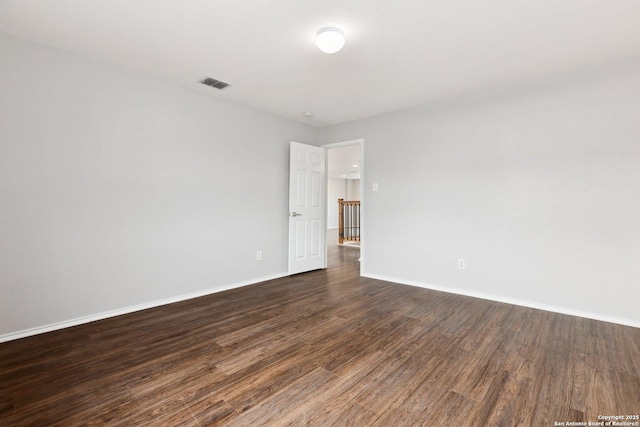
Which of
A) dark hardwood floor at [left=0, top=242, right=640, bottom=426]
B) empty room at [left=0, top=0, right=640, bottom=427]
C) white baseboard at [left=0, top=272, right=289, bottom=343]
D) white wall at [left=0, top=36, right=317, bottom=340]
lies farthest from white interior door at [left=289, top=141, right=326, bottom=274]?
dark hardwood floor at [left=0, top=242, right=640, bottom=426]

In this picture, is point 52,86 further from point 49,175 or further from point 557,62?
point 557,62

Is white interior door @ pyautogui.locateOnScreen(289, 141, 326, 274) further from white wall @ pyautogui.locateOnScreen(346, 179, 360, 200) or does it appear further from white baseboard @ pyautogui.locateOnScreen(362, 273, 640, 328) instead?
white wall @ pyautogui.locateOnScreen(346, 179, 360, 200)

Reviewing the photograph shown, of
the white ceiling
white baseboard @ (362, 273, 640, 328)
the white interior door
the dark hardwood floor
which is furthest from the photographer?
the white interior door

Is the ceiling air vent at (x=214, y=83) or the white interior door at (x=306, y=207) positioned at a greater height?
the ceiling air vent at (x=214, y=83)

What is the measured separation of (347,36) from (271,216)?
106 inches

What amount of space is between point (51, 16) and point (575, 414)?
4143mm

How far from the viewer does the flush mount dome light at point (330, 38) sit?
223 centimetres

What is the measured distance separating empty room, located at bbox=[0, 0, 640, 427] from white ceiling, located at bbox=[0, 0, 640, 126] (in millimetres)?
22

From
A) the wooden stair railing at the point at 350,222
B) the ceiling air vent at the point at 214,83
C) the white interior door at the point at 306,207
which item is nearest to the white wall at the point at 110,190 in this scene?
the ceiling air vent at the point at 214,83

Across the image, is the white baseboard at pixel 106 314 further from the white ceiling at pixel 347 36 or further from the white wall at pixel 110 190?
the white ceiling at pixel 347 36

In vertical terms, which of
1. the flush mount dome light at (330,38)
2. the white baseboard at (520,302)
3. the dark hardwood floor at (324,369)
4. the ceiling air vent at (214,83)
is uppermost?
the ceiling air vent at (214,83)

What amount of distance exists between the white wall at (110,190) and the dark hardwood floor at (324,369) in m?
0.40

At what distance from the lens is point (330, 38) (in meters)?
2.24

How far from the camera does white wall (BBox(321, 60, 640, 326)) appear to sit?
110 inches
